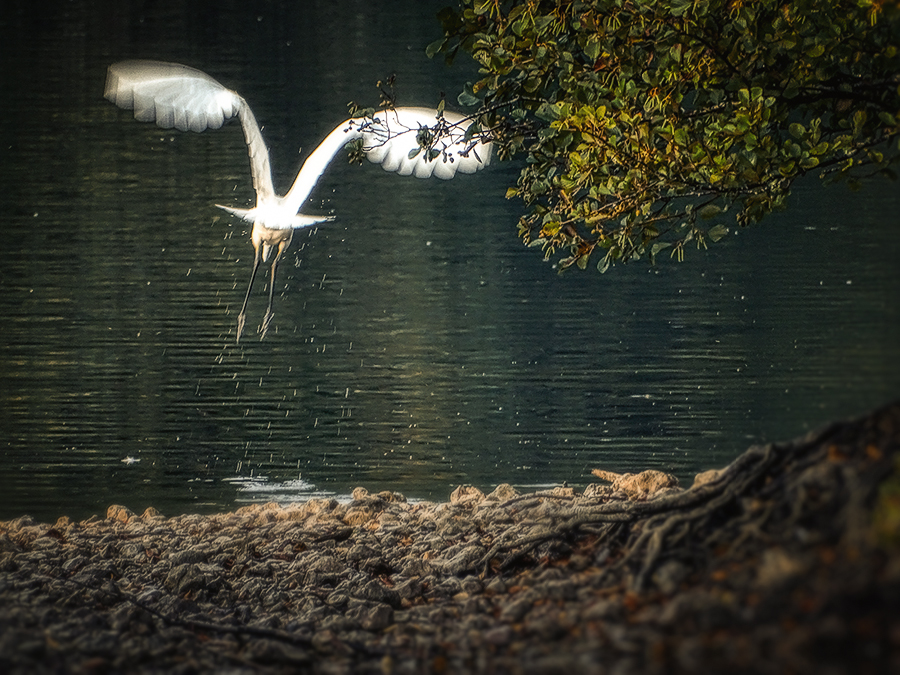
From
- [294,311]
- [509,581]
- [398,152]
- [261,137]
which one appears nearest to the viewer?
[509,581]

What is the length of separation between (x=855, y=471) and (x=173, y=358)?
3.06 metres

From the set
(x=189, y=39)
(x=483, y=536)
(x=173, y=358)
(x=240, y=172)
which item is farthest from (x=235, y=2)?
(x=483, y=536)

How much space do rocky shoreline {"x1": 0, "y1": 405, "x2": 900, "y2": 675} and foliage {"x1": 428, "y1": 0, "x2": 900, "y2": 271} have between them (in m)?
0.92

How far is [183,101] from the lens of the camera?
3.37m

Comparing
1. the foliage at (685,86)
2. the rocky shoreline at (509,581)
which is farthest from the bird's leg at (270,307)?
the foliage at (685,86)

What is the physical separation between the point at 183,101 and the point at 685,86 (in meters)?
2.31

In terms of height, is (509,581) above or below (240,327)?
below

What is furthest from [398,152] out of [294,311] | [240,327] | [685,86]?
[685,86]

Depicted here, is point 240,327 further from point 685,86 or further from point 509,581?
point 685,86

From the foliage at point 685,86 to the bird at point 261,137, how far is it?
0.90 metres

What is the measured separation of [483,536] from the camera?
2.77m

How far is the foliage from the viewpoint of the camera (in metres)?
2.24

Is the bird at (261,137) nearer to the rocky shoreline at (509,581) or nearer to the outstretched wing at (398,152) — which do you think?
the outstretched wing at (398,152)

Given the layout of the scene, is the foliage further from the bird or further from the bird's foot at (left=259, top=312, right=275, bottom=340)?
the bird's foot at (left=259, top=312, right=275, bottom=340)
